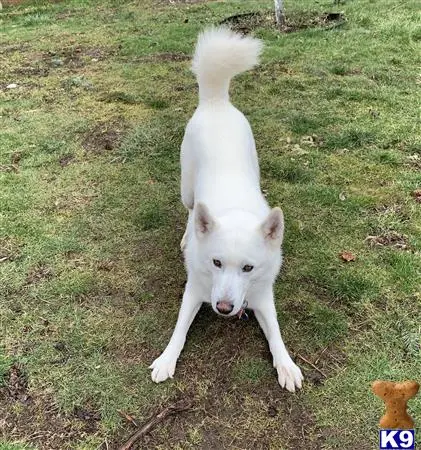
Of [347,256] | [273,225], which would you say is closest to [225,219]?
[273,225]

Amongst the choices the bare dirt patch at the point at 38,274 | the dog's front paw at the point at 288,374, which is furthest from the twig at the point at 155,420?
the bare dirt patch at the point at 38,274

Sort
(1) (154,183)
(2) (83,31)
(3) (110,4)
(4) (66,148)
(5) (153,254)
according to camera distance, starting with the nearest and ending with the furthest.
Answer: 1. (5) (153,254)
2. (1) (154,183)
3. (4) (66,148)
4. (2) (83,31)
5. (3) (110,4)

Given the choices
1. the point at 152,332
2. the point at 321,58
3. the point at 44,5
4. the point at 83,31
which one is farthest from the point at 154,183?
the point at 44,5

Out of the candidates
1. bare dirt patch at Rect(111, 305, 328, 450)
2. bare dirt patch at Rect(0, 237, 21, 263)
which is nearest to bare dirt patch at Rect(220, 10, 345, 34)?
bare dirt patch at Rect(0, 237, 21, 263)

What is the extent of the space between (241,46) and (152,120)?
191 cm

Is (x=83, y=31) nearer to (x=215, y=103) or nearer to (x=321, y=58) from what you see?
(x=321, y=58)

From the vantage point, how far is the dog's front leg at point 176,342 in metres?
2.37

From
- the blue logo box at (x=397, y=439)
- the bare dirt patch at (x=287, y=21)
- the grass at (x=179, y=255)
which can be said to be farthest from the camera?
the bare dirt patch at (x=287, y=21)

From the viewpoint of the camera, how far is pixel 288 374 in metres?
2.33

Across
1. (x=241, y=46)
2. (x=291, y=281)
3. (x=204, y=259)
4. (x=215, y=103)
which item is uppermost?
(x=241, y=46)

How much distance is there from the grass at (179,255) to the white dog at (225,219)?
0.44 ft

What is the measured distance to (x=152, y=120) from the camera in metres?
4.80

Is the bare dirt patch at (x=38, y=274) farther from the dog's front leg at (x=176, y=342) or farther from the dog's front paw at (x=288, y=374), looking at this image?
the dog's front paw at (x=288, y=374)

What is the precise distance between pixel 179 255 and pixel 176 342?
2.60ft
